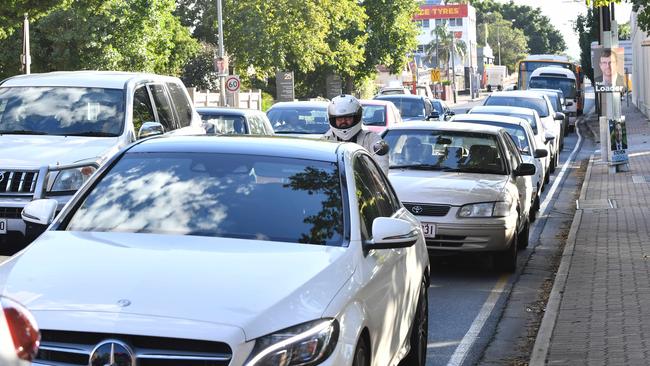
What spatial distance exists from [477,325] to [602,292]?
170cm

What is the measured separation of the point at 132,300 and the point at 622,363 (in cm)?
433

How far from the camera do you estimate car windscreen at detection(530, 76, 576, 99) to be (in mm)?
58031

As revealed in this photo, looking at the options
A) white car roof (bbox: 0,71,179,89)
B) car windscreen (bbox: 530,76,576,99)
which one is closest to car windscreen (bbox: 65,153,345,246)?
white car roof (bbox: 0,71,179,89)

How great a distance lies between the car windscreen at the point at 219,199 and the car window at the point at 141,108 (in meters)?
6.61

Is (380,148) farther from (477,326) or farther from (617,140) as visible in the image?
(617,140)

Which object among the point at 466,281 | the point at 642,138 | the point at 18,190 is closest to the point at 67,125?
the point at 18,190

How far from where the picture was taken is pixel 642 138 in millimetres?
46469

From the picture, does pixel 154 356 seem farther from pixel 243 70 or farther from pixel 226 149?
pixel 243 70

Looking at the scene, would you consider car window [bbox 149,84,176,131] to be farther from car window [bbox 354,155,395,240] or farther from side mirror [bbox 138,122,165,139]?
car window [bbox 354,155,395,240]

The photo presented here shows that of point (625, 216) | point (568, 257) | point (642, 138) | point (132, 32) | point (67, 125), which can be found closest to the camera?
point (67, 125)

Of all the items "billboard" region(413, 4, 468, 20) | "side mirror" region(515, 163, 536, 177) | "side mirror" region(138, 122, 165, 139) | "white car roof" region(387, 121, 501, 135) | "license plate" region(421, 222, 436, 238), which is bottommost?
"license plate" region(421, 222, 436, 238)

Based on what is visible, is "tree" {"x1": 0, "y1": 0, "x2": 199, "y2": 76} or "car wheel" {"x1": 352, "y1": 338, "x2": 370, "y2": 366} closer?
"car wheel" {"x1": 352, "y1": 338, "x2": 370, "y2": 366}

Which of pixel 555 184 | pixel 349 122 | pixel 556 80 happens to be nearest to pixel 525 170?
pixel 349 122

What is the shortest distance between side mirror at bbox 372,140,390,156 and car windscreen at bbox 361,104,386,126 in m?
14.8
